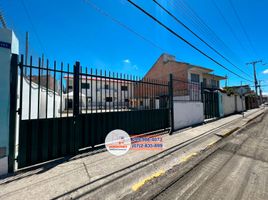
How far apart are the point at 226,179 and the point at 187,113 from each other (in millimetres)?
5757

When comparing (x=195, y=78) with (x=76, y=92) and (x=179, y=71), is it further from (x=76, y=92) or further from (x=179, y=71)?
(x=76, y=92)

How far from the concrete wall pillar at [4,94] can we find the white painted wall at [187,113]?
683 centimetres

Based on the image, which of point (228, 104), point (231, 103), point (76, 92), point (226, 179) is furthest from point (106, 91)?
point (231, 103)

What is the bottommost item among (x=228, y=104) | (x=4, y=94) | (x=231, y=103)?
(x=228, y=104)

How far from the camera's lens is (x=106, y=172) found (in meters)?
3.17


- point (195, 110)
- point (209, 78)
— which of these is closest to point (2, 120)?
point (195, 110)

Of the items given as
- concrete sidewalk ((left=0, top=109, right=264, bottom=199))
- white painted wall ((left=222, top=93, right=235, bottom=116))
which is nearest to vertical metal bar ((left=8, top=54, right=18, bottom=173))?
concrete sidewalk ((left=0, top=109, right=264, bottom=199))

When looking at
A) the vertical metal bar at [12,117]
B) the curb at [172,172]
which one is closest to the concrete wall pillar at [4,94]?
the vertical metal bar at [12,117]

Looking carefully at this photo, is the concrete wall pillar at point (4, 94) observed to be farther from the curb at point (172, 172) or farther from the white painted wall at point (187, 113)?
the white painted wall at point (187, 113)

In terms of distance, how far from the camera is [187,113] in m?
8.38

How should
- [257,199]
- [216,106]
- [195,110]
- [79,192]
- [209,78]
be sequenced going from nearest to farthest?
[257,199] < [79,192] < [195,110] < [216,106] < [209,78]

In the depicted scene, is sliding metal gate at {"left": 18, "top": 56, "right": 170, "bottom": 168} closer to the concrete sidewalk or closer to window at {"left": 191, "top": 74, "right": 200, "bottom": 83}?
the concrete sidewalk

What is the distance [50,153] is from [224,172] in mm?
4433

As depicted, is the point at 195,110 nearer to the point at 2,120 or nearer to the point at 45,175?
the point at 45,175
